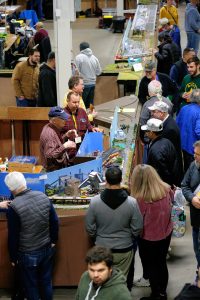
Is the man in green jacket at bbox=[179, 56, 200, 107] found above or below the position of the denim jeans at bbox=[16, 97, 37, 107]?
above

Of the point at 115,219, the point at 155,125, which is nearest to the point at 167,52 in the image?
the point at 155,125

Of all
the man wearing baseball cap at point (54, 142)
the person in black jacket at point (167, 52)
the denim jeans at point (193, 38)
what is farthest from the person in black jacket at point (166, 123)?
the denim jeans at point (193, 38)

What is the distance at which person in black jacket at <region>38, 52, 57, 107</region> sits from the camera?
30.7ft

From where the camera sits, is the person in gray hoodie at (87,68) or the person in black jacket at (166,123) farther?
the person in gray hoodie at (87,68)

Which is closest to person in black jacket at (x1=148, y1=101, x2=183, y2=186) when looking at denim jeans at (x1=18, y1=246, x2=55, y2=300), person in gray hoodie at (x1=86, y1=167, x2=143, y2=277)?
person in gray hoodie at (x1=86, y1=167, x2=143, y2=277)

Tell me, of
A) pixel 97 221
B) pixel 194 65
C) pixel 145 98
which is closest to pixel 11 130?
pixel 145 98

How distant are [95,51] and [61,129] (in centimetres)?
1002

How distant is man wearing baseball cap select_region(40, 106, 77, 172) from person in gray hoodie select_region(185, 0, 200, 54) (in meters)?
7.37

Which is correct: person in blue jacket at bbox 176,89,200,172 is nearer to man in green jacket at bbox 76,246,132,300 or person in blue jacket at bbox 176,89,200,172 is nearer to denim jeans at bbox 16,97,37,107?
denim jeans at bbox 16,97,37,107

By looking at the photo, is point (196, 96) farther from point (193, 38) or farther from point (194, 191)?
point (193, 38)

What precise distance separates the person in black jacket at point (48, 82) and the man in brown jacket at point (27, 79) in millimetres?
294

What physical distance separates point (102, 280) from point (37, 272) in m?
1.50

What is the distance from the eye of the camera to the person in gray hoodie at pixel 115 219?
16.9ft

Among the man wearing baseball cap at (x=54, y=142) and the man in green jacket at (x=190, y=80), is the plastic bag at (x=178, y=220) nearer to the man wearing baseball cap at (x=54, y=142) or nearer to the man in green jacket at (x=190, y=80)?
the man wearing baseball cap at (x=54, y=142)
